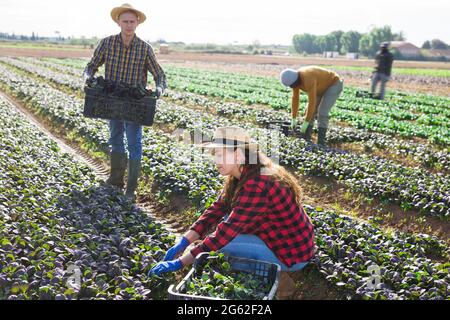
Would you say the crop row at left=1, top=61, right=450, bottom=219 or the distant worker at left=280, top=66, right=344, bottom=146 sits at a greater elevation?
the distant worker at left=280, top=66, right=344, bottom=146

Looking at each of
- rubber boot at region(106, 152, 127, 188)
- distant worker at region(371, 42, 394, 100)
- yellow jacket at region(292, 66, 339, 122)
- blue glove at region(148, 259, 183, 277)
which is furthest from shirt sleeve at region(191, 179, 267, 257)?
distant worker at region(371, 42, 394, 100)

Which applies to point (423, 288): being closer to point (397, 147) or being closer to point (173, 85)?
point (397, 147)

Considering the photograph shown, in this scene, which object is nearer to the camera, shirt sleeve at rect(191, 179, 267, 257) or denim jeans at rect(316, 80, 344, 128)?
shirt sleeve at rect(191, 179, 267, 257)

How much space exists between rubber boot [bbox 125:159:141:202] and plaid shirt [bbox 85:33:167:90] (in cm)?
109

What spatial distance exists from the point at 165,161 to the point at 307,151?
2992 millimetres

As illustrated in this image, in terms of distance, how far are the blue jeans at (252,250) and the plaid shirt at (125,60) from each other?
3.09 meters

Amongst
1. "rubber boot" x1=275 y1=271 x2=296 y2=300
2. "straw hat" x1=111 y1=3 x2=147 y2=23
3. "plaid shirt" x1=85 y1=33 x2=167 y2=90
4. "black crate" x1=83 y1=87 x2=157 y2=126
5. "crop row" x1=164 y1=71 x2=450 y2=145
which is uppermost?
"straw hat" x1=111 y1=3 x2=147 y2=23

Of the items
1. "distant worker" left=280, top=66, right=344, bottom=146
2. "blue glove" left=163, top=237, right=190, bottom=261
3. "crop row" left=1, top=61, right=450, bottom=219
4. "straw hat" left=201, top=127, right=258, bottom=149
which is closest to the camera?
"straw hat" left=201, top=127, right=258, bottom=149

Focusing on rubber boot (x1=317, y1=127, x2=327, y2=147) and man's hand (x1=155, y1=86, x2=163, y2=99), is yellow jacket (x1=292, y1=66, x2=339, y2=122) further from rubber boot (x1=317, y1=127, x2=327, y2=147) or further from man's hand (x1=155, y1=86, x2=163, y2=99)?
man's hand (x1=155, y1=86, x2=163, y2=99)

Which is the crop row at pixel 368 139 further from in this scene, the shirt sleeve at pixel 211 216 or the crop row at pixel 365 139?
the shirt sleeve at pixel 211 216

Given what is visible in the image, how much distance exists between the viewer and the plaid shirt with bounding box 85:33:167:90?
6.76 metres

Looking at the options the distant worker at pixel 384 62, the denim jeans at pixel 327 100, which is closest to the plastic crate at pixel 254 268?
the denim jeans at pixel 327 100

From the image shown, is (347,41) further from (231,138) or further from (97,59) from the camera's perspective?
(231,138)

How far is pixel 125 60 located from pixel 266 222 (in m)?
3.52
